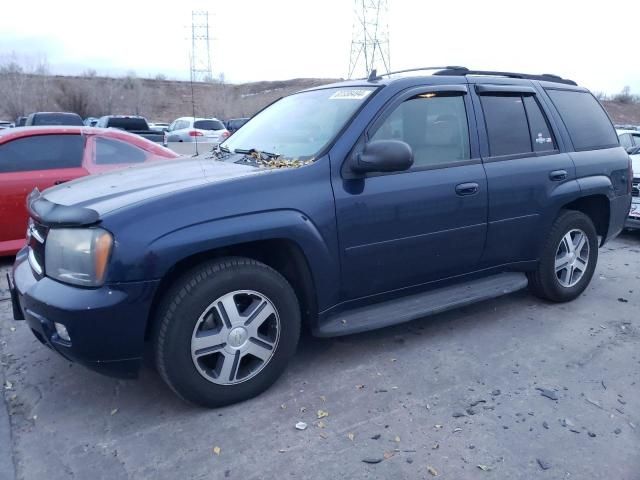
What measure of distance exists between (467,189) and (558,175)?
3.54 feet

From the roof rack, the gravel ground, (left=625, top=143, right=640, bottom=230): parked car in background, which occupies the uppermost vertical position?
the roof rack

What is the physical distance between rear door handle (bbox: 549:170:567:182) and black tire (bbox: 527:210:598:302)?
0.34 m

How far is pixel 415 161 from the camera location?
3691 mm

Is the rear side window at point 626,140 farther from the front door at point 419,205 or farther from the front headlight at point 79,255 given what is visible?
the front headlight at point 79,255

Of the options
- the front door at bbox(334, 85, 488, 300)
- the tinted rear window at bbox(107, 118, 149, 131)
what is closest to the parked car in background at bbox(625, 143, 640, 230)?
the front door at bbox(334, 85, 488, 300)

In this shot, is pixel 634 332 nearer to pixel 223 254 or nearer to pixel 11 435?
pixel 223 254

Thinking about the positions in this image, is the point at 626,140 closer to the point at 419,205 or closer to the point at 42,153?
the point at 419,205

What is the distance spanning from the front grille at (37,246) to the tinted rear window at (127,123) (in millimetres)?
15499

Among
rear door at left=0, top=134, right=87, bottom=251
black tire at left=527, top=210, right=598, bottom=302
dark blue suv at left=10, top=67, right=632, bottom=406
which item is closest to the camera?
dark blue suv at left=10, top=67, right=632, bottom=406

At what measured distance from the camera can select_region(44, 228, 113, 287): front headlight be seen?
2.70 m

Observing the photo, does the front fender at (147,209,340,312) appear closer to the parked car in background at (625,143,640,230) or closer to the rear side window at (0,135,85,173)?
the rear side window at (0,135,85,173)

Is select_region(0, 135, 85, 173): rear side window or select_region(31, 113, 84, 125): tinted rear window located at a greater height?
select_region(31, 113, 84, 125): tinted rear window

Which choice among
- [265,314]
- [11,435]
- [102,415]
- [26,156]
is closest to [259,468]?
[265,314]

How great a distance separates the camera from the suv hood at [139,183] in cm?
294
